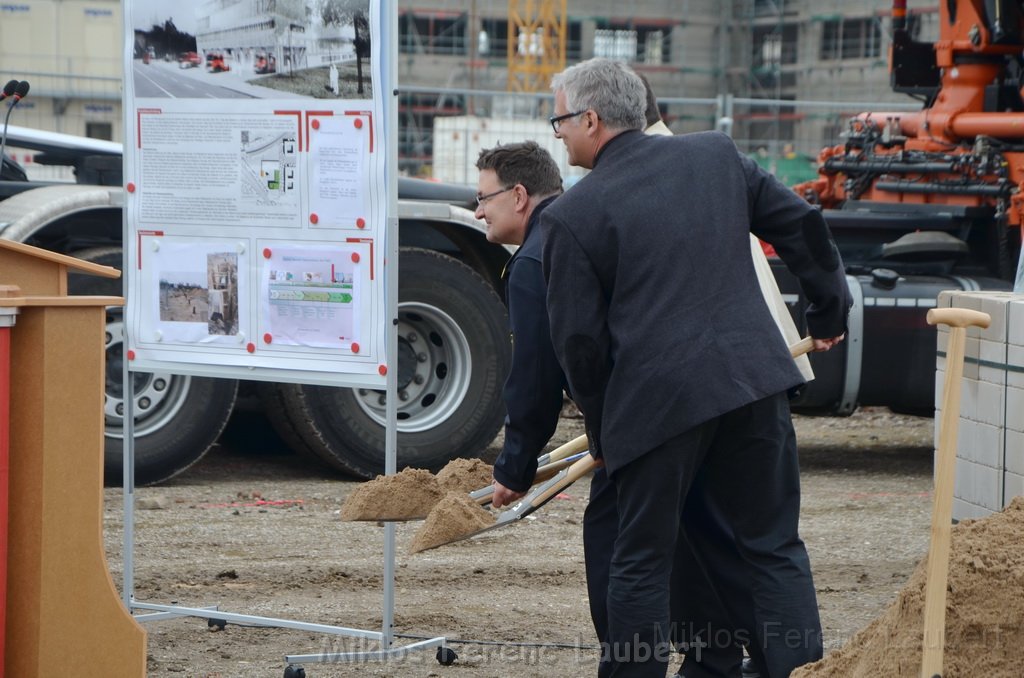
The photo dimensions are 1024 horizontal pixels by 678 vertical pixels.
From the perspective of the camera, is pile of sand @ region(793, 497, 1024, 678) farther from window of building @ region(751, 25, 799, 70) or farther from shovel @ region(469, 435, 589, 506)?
window of building @ region(751, 25, 799, 70)

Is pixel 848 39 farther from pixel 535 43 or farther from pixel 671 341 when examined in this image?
pixel 671 341

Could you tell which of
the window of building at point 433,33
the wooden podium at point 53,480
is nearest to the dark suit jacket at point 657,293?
the wooden podium at point 53,480

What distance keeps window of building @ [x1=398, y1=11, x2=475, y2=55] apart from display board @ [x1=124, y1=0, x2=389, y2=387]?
40.1 metres

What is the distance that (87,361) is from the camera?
369 centimetres

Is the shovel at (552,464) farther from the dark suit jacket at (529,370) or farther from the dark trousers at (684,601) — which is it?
the dark suit jacket at (529,370)

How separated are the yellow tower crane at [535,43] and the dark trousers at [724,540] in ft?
133

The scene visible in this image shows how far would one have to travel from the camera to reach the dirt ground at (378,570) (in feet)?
16.7

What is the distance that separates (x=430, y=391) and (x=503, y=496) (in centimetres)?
402

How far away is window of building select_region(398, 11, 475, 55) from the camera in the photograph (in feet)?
147

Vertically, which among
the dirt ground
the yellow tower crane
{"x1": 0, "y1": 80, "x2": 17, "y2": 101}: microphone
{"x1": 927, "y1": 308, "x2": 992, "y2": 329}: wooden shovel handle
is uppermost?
the yellow tower crane

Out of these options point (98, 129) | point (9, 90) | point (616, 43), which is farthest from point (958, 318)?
Result: point (616, 43)

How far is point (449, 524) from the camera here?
4.23 m

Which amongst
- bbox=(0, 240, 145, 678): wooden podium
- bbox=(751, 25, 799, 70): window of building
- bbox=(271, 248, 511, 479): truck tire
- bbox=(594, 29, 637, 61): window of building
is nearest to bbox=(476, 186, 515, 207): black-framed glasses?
bbox=(0, 240, 145, 678): wooden podium

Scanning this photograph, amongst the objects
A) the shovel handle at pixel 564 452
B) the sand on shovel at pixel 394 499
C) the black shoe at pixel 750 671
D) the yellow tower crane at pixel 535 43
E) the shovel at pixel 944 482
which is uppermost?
the yellow tower crane at pixel 535 43
